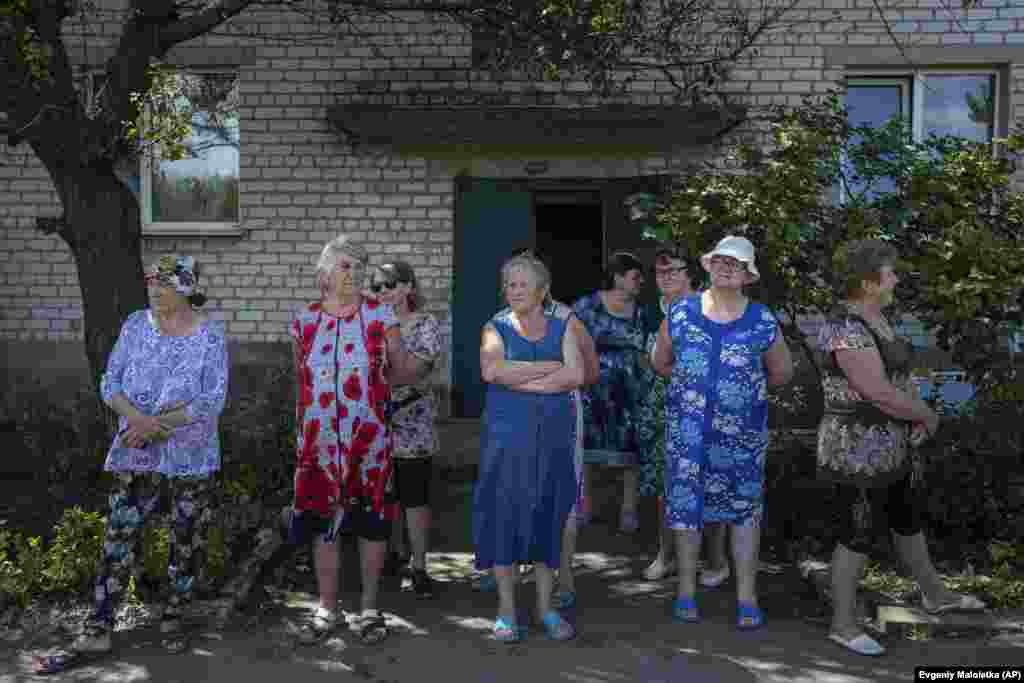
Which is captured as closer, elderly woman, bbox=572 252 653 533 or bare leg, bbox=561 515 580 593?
bare leg, bbox=561 515 580 593

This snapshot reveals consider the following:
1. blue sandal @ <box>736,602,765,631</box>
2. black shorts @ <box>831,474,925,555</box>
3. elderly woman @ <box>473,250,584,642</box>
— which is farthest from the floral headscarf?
black shorts @ <box>831,474,925,555</box>

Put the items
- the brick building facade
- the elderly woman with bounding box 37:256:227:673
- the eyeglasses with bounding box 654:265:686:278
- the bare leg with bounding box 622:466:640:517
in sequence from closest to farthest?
the elderly woman with bounding box 37:256:227:673, the eyeglasses with bounding box 654:265:686:278, the bare leg with bounding box 622:466:640:517, the brick building facade

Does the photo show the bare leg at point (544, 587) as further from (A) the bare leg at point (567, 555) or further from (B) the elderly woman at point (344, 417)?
(B) the elderly woman at point (344, 417)

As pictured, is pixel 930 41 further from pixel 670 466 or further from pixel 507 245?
pixel 670 466

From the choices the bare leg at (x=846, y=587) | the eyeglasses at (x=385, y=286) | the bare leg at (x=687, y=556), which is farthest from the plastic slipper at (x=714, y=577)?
the eyeglasses at (x=385, y=286)

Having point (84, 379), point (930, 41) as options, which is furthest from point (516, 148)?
point (84, 379)

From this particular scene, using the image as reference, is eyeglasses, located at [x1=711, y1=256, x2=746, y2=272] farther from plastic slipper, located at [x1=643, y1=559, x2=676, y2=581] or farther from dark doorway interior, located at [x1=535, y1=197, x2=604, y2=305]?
dark doorway interior, located at [x1=535, y1=197, x2=604, y2=305]

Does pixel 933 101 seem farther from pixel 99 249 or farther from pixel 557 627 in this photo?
pixel 99 249

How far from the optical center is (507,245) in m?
9.62

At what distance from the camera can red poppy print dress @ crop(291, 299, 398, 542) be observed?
459cm

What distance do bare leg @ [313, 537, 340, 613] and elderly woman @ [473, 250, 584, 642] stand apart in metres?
0.63

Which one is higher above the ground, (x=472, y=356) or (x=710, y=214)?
(x=710, y=214)

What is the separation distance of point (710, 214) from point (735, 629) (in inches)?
88.8

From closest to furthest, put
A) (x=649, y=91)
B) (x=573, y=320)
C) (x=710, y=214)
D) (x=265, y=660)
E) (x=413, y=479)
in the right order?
1. (x=265, y=660)
2. (x=573, y=320)
3. (x=413, y=479)
4. (x=710, y=214)
5. (x=649, y=91)
